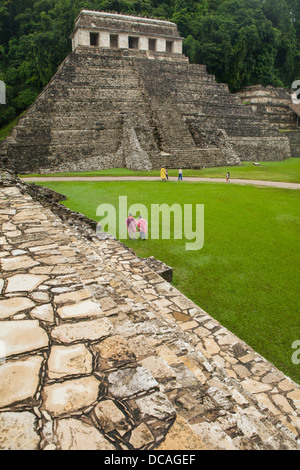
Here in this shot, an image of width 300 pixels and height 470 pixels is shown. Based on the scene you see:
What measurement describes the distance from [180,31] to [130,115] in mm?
21557

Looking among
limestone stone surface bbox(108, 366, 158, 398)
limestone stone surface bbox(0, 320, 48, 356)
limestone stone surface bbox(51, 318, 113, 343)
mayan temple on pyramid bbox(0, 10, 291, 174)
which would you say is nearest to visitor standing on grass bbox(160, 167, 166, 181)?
mayan temple on pyramid bbox(0, 10, 291, 174)

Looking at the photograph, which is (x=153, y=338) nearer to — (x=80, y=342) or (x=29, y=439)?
(x=80, y=342)

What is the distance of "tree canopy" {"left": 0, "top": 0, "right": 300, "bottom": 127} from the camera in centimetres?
3016

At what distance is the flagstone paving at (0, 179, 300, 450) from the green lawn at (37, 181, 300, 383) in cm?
53

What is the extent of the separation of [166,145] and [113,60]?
32.7 ft

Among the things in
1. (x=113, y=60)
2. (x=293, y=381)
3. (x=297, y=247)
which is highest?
(x=113, y=60)

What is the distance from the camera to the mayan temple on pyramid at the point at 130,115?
19016mm

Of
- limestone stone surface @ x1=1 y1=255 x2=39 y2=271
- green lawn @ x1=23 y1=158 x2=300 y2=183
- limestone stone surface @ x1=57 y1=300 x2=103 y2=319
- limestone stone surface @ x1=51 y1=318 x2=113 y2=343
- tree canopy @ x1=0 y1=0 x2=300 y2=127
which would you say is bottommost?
limestone stone surface @ x1=51 y1=318 x2=113 y2=343

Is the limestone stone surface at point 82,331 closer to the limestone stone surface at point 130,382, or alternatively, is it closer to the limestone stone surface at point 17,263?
the limestone stone surface at point 130,382

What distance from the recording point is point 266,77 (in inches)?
1462

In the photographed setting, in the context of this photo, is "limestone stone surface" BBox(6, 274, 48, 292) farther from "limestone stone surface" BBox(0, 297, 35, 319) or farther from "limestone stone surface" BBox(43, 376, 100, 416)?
"limestone stone surface" BBox(43, 376, 100, 416)

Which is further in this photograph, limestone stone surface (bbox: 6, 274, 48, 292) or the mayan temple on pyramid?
the mayan temple on pyramid

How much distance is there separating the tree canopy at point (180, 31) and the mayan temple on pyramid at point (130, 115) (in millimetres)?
3715

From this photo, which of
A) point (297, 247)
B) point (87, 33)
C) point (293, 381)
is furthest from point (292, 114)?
point (293, 381)
